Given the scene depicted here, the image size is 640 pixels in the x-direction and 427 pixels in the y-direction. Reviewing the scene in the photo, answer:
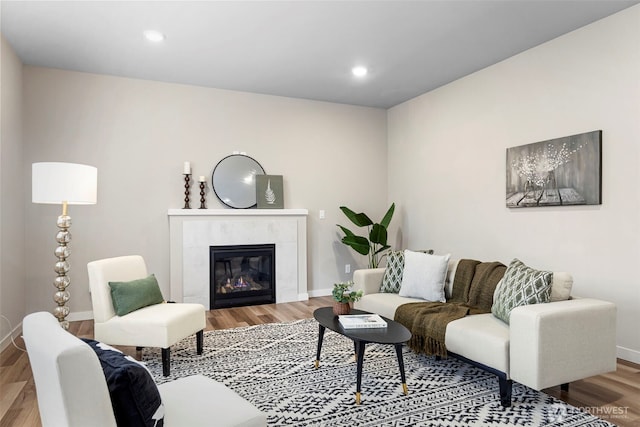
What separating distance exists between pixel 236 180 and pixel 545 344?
12.5ft

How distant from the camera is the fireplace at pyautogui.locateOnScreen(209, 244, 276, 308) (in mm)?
4840

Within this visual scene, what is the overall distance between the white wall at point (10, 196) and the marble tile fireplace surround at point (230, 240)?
1416 mm

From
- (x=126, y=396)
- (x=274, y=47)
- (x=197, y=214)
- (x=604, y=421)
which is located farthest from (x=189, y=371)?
(x=274, y=47)

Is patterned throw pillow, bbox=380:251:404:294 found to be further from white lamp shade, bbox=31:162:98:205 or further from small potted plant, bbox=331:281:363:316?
white lamp shade, bbox=31:162:98:205

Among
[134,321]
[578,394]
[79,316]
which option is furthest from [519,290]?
[79,316]

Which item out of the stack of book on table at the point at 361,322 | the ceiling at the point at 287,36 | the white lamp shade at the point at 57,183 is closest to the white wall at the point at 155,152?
the ceiling at the point at 287,36

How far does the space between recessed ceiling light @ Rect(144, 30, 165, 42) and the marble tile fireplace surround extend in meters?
1.87

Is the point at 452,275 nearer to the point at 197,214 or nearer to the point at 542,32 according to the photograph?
the point at 542,32

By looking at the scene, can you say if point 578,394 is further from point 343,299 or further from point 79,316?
point 79,316

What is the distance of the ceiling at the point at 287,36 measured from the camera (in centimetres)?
303

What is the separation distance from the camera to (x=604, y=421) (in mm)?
2209

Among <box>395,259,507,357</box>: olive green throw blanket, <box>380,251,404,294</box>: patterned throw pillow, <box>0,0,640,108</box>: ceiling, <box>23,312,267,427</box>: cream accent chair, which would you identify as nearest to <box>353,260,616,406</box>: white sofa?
<box>395,259,507,357</box>: olive green throw blanket

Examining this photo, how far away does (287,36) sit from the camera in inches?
138

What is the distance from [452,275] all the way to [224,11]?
289 cm
